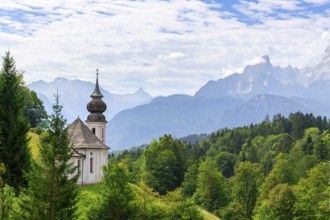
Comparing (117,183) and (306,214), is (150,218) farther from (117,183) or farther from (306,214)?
(306,214)

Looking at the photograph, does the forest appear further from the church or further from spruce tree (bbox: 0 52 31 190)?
the church

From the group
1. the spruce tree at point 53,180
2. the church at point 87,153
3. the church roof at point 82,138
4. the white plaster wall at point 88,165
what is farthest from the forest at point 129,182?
the church roof at point 82,138

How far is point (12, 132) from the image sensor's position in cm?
3988

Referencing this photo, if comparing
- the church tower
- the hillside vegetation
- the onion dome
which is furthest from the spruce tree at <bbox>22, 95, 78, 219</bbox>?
the church tower

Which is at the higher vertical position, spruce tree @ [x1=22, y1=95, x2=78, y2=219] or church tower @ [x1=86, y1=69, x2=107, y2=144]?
church tower @ [x1=86, y1=69, x2=107, y2=144]

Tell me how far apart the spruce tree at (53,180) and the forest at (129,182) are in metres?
0.06

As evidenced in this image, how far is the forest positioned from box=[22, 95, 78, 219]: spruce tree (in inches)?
2.2

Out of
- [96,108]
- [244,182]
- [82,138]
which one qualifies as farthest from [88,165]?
[244,182]

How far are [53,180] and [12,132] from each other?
10.5 m

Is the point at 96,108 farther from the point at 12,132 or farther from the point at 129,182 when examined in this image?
the point at 12,132

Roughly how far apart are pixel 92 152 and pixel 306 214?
27.9 metres

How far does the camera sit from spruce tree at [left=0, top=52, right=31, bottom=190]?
131 ft

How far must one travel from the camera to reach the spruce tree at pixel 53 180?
101 feet

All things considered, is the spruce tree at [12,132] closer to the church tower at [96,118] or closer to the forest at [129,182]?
the forest at [129,182]
